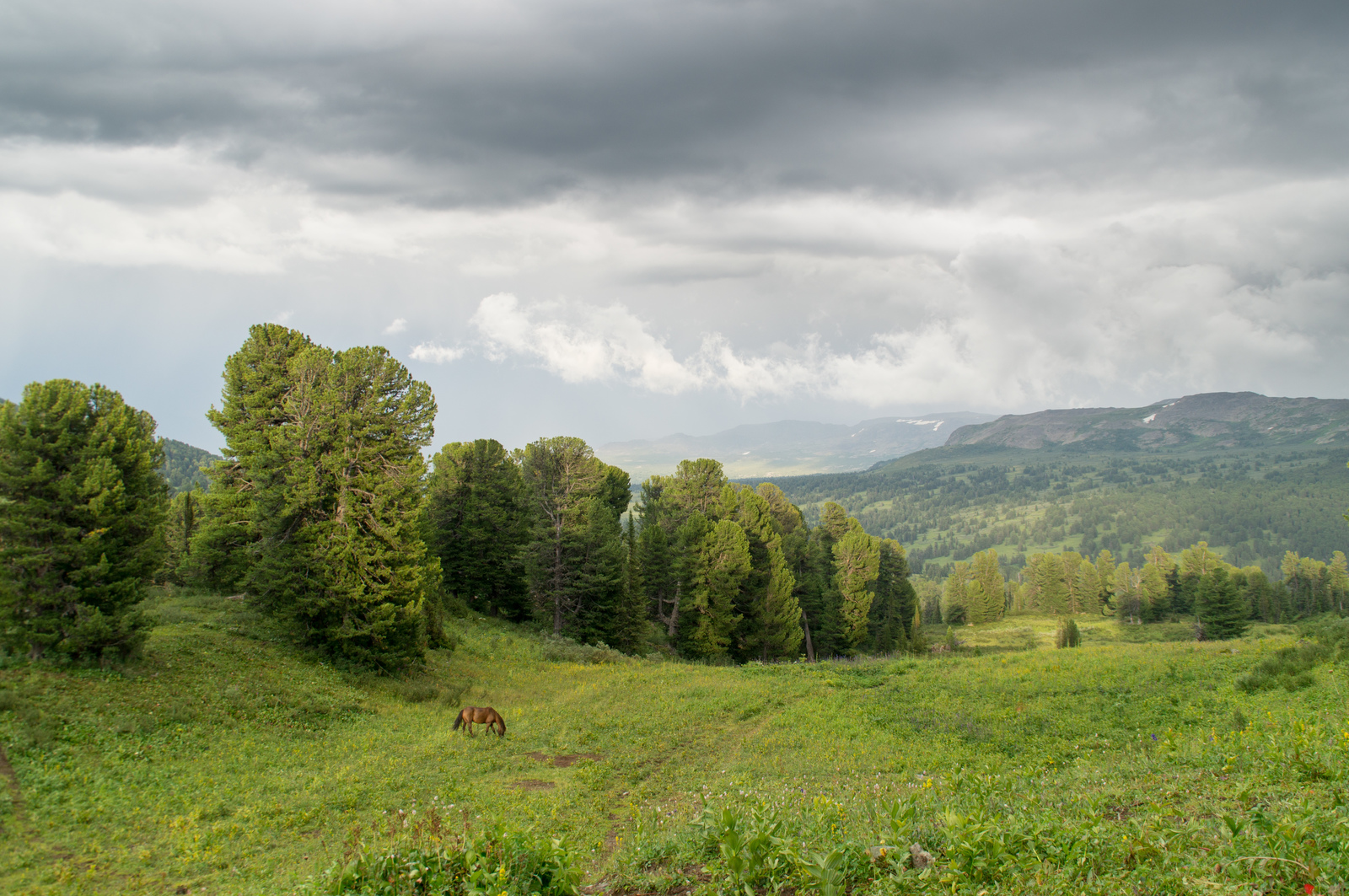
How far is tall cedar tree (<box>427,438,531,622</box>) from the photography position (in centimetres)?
4397

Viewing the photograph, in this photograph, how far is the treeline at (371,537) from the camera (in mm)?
16859

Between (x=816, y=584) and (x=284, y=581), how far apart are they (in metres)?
42.1

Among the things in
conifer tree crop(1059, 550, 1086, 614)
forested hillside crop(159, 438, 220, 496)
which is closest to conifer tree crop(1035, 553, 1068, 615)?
conifer tree crop(1059, 550, 1086, 614)

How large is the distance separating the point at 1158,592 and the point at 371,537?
109302 mm

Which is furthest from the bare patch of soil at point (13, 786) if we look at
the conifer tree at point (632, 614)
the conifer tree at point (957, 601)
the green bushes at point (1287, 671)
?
the conifer tree at point (957, 601)

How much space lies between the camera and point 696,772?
14.4m

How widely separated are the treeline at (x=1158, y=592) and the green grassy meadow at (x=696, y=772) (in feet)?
177

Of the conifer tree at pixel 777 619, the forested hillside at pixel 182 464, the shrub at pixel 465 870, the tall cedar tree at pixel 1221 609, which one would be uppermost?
the forested hillside at pixel 182 464

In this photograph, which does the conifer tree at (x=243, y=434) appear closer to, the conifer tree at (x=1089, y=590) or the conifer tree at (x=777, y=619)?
the conifer tree at (x=777, y=619)

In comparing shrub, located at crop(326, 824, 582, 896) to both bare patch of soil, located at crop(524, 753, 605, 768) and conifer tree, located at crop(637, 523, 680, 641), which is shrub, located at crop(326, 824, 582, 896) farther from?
conifer tree, located at crop(637, 523, 680, 641)

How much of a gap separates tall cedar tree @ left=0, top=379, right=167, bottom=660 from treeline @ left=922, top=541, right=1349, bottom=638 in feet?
284

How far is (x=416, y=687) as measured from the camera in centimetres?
2277

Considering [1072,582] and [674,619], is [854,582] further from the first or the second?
[1072,582]

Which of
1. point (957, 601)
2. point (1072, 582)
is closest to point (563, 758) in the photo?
point (957, 601)
